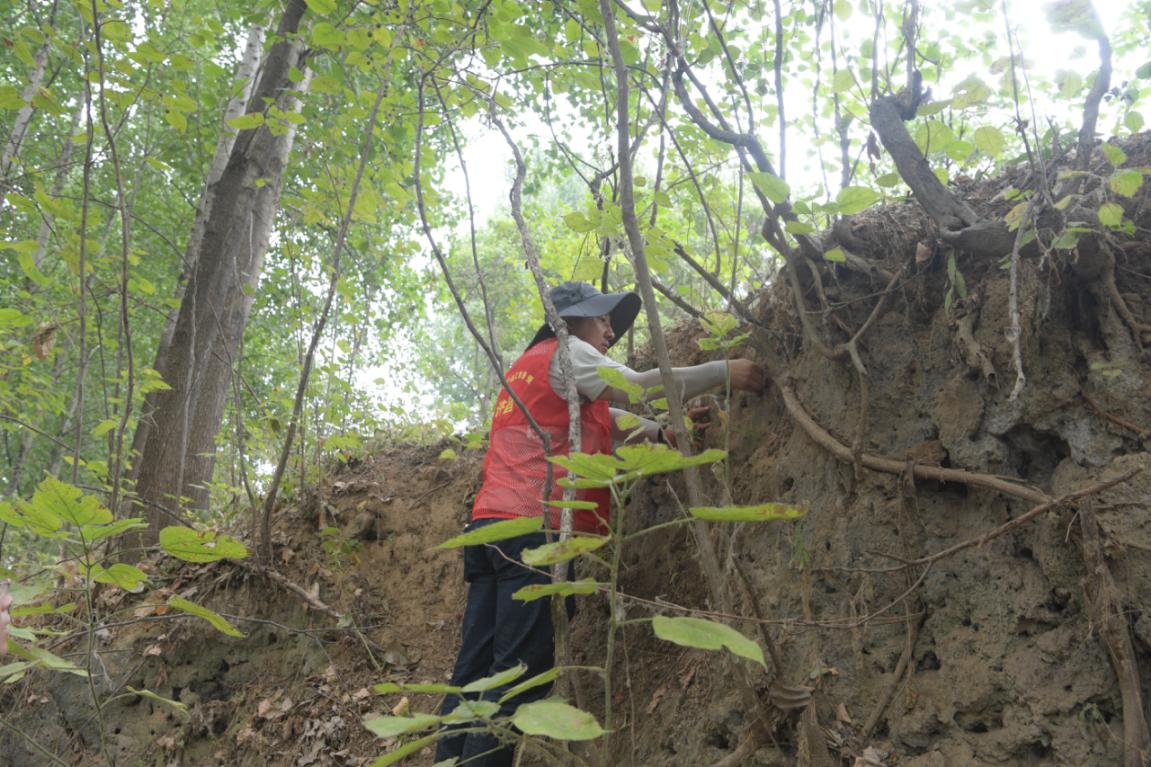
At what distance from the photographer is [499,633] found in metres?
2.95

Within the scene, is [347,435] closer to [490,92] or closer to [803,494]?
[490,92]

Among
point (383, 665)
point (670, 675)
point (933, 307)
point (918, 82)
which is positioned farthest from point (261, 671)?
point (918, 82)

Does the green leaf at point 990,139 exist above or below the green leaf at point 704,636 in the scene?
above

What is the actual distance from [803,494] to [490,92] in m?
2.50

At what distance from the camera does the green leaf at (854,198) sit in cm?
221

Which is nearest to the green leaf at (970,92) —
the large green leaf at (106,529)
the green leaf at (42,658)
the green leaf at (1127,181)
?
the green leaf at (1127,181)

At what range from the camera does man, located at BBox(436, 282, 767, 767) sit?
114 inches

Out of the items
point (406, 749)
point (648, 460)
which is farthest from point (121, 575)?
point (648, 460)

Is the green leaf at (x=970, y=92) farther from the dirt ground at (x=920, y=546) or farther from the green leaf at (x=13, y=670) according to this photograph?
the green leaf at (x=13, y=670)

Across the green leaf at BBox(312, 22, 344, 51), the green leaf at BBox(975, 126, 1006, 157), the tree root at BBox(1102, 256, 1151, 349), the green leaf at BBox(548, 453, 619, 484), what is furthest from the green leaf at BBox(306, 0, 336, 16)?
the tree root at BBox(1102, 256, 1151, 349)

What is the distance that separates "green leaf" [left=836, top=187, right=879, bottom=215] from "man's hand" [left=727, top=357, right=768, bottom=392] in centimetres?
116

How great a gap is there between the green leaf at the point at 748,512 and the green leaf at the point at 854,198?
4.13ft

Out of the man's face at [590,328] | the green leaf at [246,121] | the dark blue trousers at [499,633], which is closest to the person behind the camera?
the dark blue trousers at [499,633]

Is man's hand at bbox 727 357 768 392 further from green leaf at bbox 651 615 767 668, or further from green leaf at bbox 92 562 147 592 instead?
green leaf at bbox 92 562 147 592
